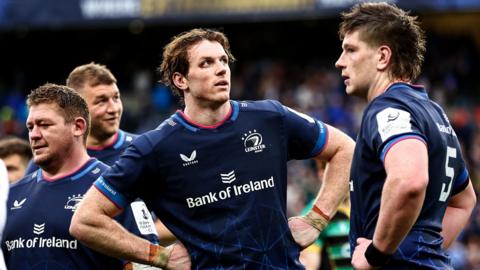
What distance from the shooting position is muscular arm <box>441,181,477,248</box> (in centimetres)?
525

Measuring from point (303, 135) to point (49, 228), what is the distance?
1572 millimetres

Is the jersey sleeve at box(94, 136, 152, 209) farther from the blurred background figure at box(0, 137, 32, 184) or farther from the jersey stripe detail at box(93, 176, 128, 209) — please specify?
the blurred background figure at box(0, 137, 32, 184)

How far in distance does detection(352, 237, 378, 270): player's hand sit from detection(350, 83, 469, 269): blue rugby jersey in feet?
0.19

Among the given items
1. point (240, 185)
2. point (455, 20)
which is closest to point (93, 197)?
point (240, 185)

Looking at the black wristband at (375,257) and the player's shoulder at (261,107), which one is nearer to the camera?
the black wristband at (375,257)

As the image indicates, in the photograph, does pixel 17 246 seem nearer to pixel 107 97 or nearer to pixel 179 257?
pixel 179 257

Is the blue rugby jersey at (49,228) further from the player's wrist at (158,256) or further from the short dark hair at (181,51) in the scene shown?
the short dark hair at (181,51)

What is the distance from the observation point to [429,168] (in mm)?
4742

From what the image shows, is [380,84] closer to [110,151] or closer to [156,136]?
[156,136]

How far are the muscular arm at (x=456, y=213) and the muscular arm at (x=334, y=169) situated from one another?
0.66 meters

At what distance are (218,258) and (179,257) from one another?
22 cm

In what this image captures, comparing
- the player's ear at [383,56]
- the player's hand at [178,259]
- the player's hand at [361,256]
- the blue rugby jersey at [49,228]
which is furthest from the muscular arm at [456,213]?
the blue rugby jersey at [49,228]

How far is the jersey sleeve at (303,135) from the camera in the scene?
5.51 m

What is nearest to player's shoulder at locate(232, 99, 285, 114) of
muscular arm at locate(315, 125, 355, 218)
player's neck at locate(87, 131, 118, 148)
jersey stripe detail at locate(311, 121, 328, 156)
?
jersey stripe detail at locate(311, 121, 328, 156)
